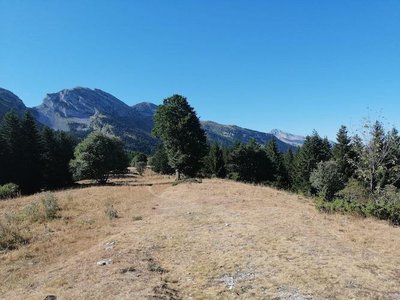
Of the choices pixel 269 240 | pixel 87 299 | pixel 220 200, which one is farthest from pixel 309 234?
pixel 220 200

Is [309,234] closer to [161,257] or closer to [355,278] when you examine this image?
[355,278]

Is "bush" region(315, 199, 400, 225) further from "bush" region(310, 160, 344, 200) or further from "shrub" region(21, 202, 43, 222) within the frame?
"bush" region(310, 160, 344, 200)

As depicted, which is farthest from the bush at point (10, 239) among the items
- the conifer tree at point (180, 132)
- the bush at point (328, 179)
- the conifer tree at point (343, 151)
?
the conifer tree at point (343, 151)

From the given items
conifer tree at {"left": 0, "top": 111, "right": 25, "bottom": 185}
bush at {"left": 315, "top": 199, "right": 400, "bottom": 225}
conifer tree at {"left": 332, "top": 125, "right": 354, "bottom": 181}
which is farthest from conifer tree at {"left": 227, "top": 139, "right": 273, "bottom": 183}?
bush at {"left": 315, "top": 199, "right": 400, "bottom": 225}

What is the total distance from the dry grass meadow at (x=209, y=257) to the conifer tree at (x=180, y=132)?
104ft

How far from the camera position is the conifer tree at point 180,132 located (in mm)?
57250

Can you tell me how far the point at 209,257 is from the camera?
14.8m

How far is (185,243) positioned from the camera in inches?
674

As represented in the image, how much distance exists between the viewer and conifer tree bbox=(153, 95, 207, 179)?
5725 centimetres

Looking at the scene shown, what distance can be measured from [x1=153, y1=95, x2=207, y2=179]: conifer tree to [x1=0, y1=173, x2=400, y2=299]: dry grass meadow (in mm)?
31818

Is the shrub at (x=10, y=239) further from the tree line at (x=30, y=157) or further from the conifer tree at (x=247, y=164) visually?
the conifer tree at (x=247, y=164)

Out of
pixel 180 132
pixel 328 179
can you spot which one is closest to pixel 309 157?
pixel 328 179

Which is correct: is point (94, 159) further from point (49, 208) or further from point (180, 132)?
point (49, 208)

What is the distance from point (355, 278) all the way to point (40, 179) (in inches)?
2476
